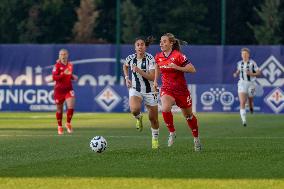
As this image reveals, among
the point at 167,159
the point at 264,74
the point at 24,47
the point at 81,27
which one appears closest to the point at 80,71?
the point at 24,47

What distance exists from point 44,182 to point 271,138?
10044 mm

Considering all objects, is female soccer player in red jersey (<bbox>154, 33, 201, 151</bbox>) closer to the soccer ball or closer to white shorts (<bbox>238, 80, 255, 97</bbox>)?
the soccer ball

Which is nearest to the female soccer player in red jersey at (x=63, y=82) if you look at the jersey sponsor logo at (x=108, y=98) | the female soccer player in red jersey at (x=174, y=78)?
the female soccer player in red jersey at (x=174, y=78)

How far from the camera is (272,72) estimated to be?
141 ft

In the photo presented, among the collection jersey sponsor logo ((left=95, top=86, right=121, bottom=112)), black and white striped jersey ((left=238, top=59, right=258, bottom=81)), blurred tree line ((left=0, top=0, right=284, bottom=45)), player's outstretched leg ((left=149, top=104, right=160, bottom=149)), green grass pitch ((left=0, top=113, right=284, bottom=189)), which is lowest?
green grass pitch ((left=0, top=113, right=284, bottom=189))

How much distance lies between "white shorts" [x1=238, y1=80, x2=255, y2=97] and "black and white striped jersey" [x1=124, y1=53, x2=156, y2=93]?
10.8m

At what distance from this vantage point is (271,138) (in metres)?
22.1

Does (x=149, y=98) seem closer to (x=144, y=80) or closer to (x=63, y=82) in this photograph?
(x=144, y=80)

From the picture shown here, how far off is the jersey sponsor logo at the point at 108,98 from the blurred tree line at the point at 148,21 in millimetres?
26022

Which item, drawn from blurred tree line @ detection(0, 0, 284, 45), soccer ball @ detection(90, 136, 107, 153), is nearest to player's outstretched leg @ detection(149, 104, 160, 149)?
soccer ball @ detection(90, 136, 107, 153)

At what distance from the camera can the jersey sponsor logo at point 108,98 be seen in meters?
40.0

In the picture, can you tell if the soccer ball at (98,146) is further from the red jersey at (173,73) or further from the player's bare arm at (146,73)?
the player's bare arm at (146,73)

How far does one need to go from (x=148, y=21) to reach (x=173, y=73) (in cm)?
5169

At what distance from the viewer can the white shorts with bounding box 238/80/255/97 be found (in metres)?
30.1
